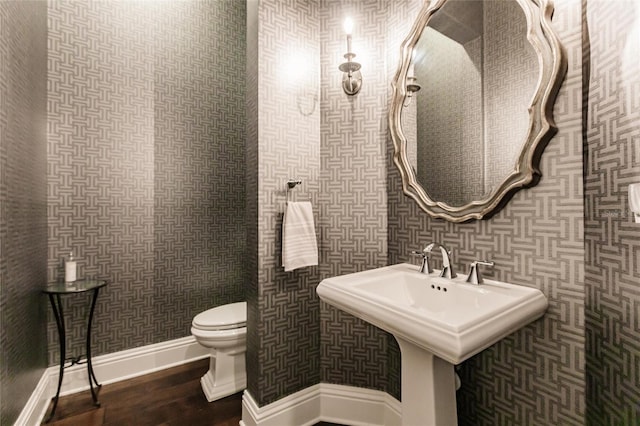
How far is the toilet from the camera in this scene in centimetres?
176

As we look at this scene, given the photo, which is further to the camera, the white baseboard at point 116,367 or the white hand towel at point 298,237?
the white baseboard at point 116,367

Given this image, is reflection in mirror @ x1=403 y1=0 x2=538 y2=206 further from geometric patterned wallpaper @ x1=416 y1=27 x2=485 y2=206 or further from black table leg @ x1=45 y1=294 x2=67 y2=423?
black table leg @ x1=45 y1=294 x2=67 y2=423

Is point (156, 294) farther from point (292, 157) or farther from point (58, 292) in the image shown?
point (292, 157)

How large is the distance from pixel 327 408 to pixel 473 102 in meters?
1.66

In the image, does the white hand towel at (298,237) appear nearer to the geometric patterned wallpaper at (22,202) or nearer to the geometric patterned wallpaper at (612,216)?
the geometric patterned wallpaper at (612,216)

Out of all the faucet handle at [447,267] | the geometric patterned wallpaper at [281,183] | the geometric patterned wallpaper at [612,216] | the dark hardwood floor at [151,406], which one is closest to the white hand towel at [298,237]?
the geometric patterned wallpaper at [281,183]

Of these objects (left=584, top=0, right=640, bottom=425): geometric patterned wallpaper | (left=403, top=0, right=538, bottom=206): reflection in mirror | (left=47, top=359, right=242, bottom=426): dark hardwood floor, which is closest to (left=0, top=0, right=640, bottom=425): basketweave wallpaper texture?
(left=584, top=0, right=640, bottom=425): geometric patterned wallpaper

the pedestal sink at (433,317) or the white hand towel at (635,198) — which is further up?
the white hand towel at (635,198)

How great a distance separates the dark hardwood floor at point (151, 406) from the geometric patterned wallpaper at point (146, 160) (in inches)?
10.9

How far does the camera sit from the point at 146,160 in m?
2.12

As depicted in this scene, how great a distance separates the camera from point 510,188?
42.2 inches

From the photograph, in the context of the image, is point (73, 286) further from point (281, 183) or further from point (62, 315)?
point (281, 183)

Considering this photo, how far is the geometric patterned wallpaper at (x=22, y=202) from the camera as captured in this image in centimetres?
127

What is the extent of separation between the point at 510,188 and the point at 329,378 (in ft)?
4.27
